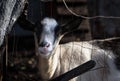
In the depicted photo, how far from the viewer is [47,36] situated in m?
6.52

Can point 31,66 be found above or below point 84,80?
below

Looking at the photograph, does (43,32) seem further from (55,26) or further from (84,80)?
(84,80)

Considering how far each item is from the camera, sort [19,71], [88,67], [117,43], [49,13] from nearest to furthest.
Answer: [88,67]
[117,43]
[19,71]
[49,13]

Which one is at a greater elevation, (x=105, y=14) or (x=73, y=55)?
(x=73, y=55)

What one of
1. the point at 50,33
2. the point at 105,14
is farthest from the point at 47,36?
the point at 105,14

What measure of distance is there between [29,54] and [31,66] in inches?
48.0

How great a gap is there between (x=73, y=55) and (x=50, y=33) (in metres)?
0.51

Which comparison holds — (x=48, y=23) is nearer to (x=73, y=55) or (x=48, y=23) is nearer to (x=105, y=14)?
(x=73, y=55)

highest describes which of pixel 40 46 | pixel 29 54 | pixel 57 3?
pixel 40 46

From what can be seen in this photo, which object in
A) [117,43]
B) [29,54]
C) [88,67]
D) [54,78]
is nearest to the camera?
[88,67]

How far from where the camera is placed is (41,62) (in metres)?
6.73

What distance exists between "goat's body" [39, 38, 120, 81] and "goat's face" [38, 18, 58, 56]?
0.25m

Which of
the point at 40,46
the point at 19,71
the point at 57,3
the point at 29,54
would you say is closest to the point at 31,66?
the point at 19,71

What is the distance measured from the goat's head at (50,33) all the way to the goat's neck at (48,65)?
0.18 meters
